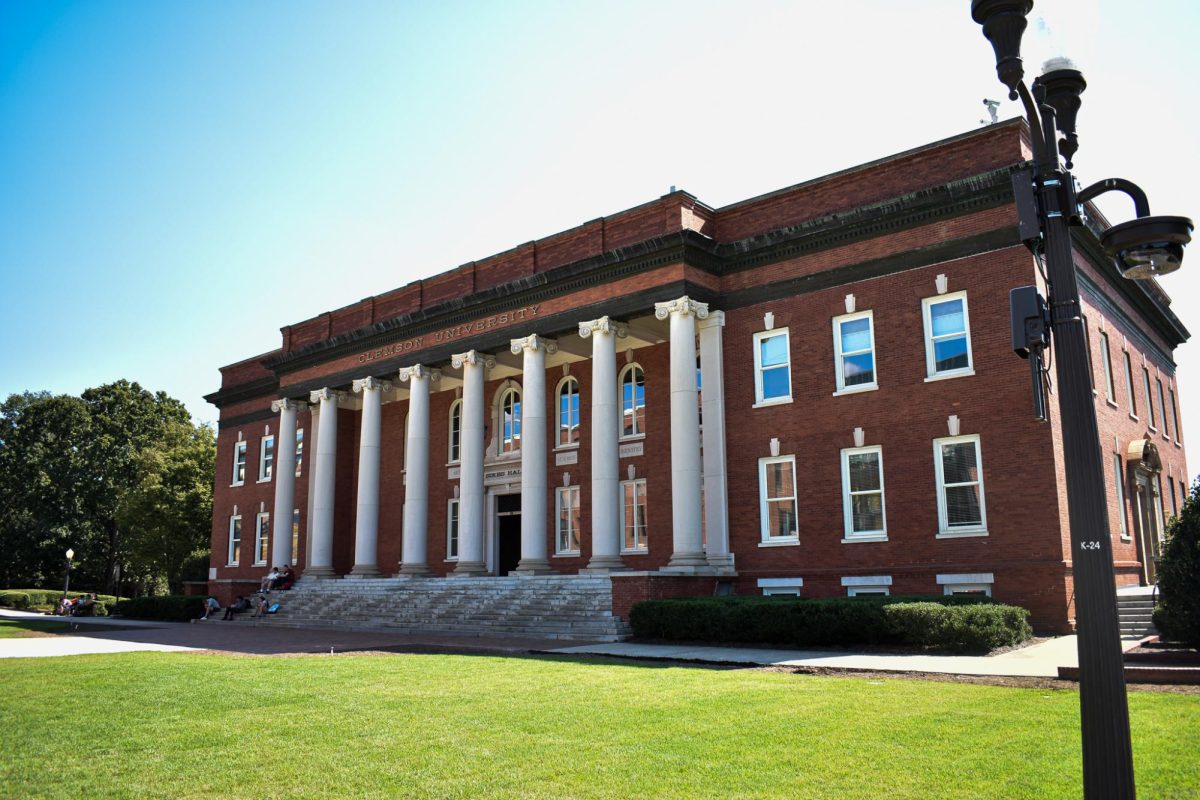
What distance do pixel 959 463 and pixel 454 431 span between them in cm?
2121

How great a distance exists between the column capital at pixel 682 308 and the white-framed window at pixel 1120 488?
39.2ft

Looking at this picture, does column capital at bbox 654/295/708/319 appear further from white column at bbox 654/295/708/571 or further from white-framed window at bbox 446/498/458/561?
white-framed window at bbox 446/498/458/561

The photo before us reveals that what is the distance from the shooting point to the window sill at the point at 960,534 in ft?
72.5

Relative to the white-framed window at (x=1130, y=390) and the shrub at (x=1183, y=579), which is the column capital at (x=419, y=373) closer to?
the white-framed window at (x=1130, y=390)

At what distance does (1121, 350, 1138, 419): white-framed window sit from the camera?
91.0 ft

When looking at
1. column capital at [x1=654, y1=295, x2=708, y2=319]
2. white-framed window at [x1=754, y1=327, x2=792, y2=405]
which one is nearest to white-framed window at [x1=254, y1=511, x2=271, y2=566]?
column capital at [x1=654, y1=295, x2=708, y2=319]

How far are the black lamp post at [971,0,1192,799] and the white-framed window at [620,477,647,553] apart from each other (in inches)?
→ 967

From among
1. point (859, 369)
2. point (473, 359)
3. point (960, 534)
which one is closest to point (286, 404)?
point (473, 359)

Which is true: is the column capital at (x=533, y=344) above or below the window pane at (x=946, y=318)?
above

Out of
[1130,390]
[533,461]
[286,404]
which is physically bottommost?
[533,461]

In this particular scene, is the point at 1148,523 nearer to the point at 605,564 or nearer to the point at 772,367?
the point at 772,367

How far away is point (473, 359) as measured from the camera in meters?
31.8

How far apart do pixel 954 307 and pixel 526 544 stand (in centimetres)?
1446

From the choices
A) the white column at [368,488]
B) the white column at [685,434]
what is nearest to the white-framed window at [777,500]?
the white column at [685,434]
